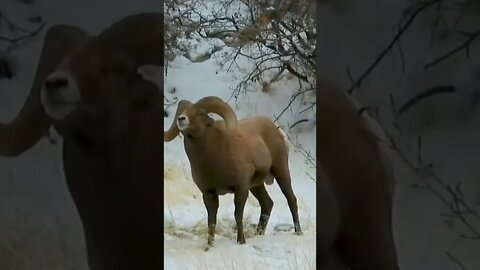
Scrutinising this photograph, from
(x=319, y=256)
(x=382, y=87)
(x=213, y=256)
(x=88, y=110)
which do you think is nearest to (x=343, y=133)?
(x=382, y=87)

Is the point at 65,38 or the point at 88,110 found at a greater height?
the point at 65,38

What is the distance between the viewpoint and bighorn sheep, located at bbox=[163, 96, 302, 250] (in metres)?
1.89

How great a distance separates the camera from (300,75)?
74.7 inches

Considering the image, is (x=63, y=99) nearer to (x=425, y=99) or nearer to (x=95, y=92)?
(x=95, y=92)

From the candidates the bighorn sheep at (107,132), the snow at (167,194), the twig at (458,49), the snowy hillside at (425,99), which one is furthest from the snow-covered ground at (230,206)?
the twig at (458,49)

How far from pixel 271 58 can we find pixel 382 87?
35cm

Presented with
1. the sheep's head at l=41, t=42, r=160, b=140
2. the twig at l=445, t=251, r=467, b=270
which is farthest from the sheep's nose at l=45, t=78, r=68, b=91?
the twig at l=445, t=251, r=467, b=270

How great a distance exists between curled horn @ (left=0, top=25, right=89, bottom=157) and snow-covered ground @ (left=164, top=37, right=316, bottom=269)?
0.29 metres

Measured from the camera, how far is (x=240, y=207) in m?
1.90

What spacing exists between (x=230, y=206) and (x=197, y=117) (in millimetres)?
261

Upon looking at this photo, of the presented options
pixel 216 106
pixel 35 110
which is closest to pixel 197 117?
pixel 216 106

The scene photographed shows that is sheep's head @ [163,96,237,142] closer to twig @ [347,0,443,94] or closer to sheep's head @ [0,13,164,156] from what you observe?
sheep's head @ [0,13,164,156]

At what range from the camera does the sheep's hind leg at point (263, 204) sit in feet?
6.23

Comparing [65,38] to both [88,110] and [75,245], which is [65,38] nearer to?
[88,110]
